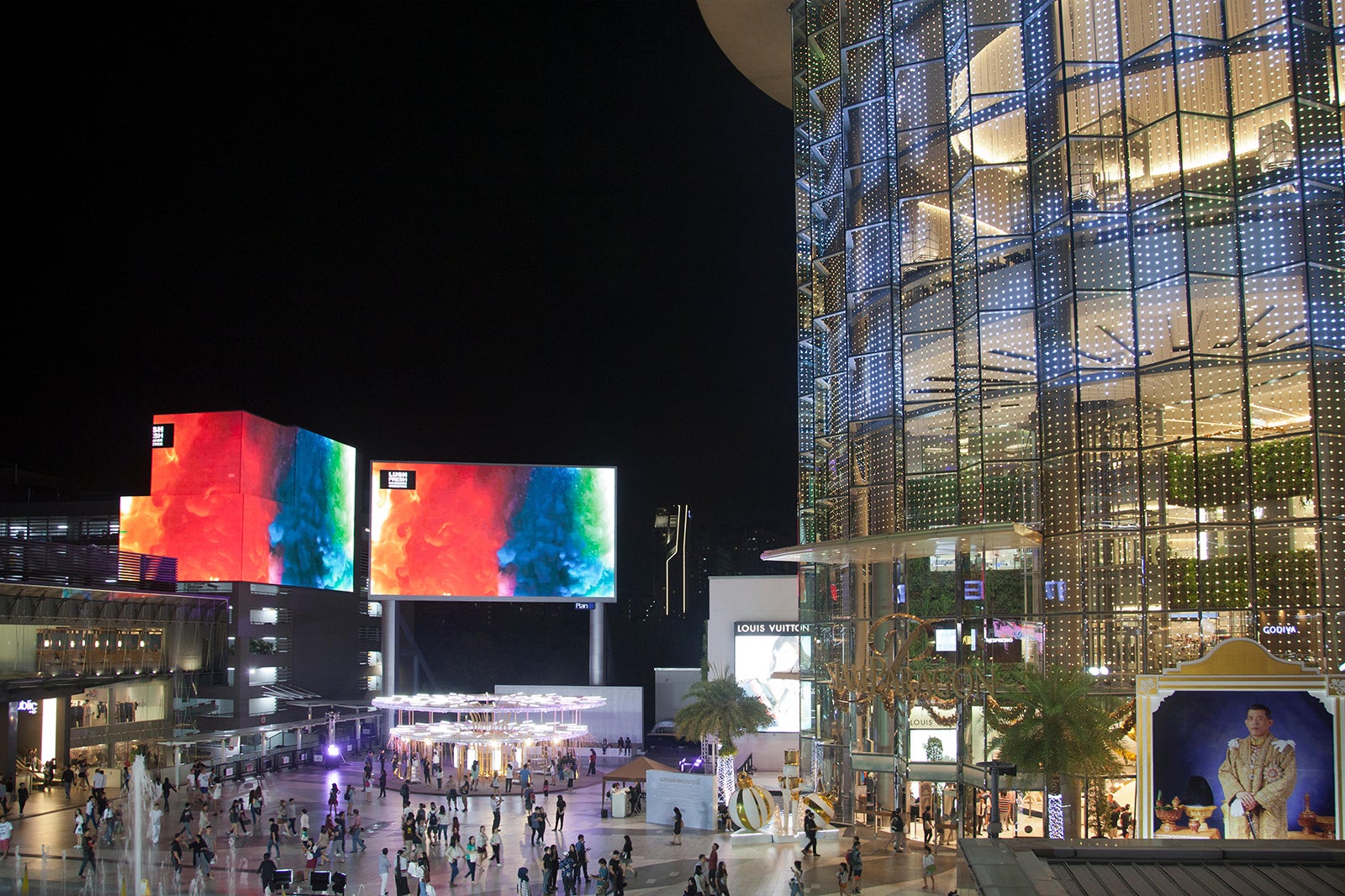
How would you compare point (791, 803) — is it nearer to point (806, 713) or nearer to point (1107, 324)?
point (806, 713)

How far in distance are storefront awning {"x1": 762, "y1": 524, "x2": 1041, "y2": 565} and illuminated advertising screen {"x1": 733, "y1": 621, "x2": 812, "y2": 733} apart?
21.4m

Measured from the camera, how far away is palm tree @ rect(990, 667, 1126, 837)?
22016 mm

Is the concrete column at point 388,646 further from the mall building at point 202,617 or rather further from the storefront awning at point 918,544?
the storefront awning at point 918,544

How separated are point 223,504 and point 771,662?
2837 cm

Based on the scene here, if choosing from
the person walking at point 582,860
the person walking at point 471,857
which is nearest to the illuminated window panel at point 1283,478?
the person walking at point 582,860

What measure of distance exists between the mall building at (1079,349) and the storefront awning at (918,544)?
133 millimetres

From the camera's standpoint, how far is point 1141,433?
2492 centimetres

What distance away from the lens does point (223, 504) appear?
57.2 m

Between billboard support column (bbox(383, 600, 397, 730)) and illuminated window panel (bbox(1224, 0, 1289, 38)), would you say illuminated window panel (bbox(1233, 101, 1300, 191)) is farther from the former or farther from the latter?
billboard support column (bbox(383, 600, 397, 730))

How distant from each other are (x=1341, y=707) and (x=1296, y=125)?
38.8 feet

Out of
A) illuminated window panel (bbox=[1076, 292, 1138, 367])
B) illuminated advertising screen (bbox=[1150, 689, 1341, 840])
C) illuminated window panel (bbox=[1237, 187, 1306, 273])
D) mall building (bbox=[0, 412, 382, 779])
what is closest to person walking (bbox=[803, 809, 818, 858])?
illuminated advertising screen (bbox=[1150, 689, 1341, 840])

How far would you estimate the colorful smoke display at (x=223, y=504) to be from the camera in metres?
57.0

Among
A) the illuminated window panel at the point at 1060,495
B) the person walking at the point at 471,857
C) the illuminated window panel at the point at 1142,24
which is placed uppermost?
the illuminated window panel at the point at 1142,24

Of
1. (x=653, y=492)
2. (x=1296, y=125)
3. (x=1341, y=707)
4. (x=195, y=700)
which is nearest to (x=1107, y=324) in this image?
(x=1296, y=125)
